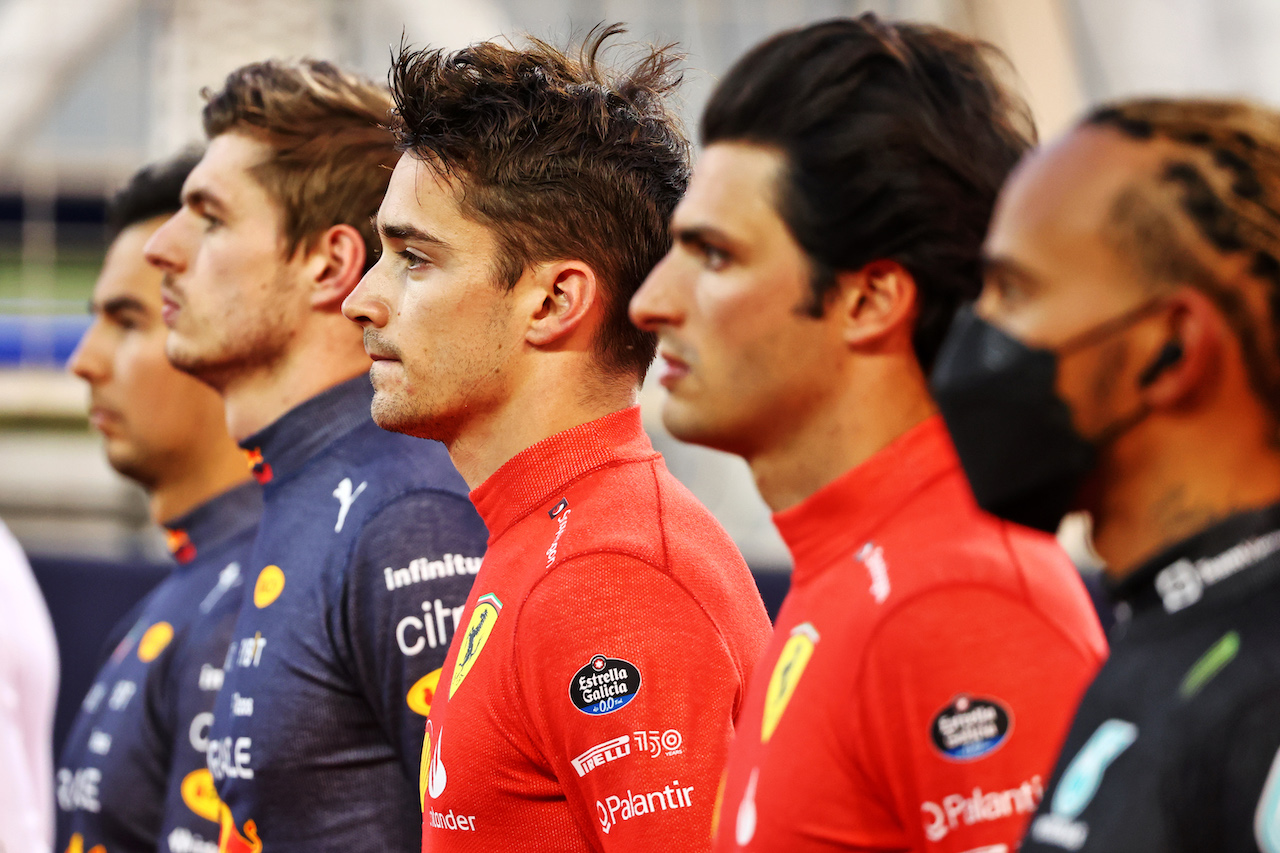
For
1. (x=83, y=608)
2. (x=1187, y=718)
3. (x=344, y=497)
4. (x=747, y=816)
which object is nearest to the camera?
(x=1187, y=718)

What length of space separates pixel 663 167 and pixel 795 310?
787mm

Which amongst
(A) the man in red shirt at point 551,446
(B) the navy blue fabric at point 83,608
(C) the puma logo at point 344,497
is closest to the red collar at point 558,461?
(A) the man in red shirt at point 551,446

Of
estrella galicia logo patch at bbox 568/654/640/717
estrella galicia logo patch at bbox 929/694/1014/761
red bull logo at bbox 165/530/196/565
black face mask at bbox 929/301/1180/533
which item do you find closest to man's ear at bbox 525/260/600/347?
estrella galicia logo patch at bbox 568/654/640/717

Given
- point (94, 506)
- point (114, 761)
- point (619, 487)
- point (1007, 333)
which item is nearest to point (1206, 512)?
point (1007, 333)

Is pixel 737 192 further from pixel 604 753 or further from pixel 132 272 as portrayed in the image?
pixel 132 272

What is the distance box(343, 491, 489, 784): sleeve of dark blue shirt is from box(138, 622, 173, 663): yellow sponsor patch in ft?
3.67

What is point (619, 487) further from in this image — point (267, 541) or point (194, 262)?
point (194, 262)

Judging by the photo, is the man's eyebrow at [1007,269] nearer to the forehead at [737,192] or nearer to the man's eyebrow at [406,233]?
the forehead at [737,192]

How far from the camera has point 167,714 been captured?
3.11 meters

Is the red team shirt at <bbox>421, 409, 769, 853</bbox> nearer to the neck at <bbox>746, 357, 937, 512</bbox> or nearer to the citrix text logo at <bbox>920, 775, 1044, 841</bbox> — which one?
the neck at <bbox>746, 357, 937, 512</bbox>

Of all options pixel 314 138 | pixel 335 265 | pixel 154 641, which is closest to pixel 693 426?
pixel 335 265

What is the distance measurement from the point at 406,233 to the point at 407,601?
0.56 meters

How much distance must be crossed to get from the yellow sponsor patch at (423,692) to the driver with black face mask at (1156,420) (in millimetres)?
1186

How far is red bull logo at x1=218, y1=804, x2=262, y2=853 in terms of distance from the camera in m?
2.37
